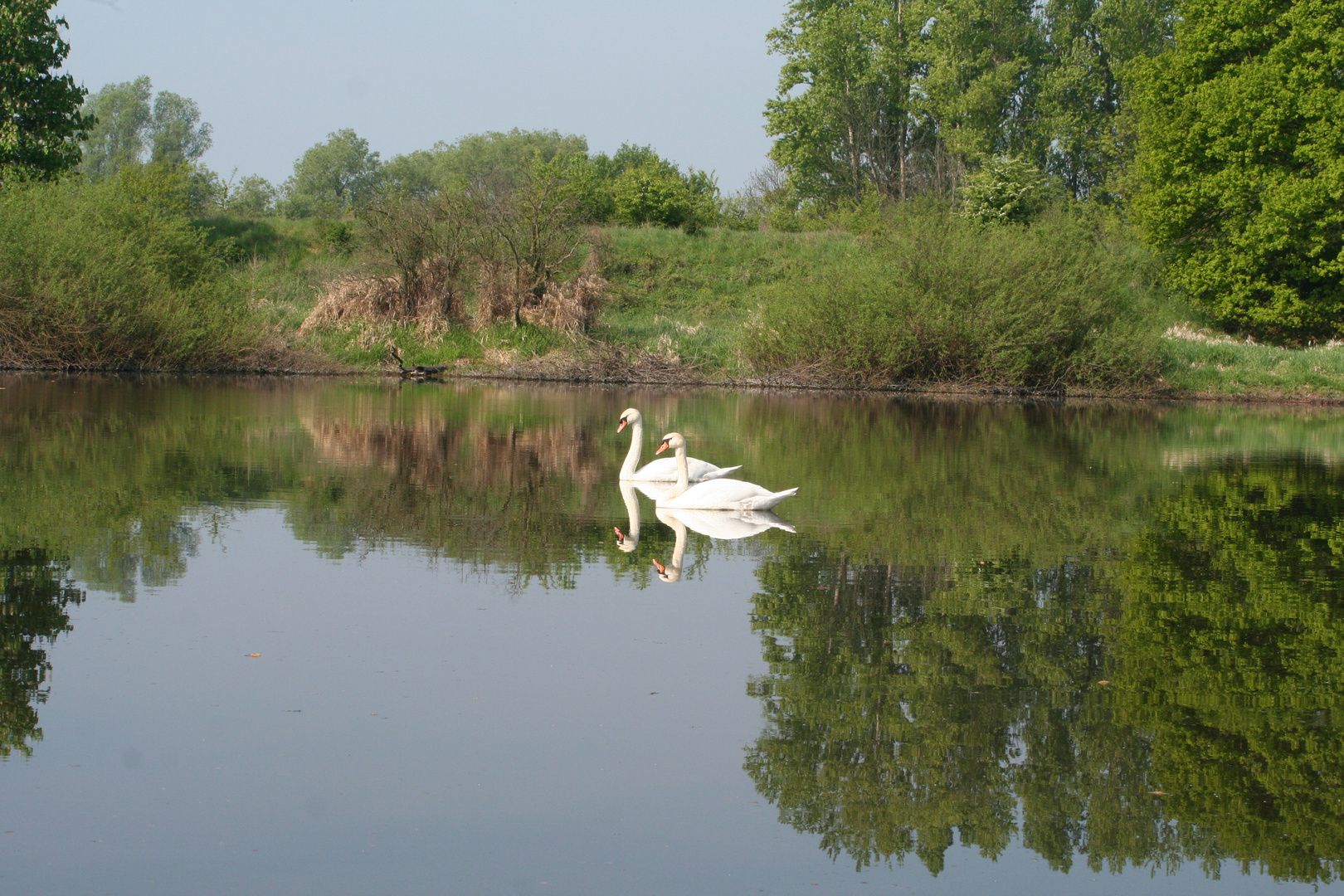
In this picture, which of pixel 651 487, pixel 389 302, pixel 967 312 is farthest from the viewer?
pixel 389 302

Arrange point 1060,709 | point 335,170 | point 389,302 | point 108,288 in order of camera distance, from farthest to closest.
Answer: point 335,170 < point 389,302 < point 108,288 < point 1060,709

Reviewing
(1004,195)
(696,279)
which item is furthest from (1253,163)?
(696,279)

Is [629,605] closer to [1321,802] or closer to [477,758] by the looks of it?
[477,758]

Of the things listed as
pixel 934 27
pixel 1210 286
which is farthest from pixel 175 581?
pixel 934 27

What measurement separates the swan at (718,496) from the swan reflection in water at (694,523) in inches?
3.4

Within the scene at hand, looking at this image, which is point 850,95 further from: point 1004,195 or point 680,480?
point 680,480

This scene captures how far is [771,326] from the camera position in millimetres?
35281

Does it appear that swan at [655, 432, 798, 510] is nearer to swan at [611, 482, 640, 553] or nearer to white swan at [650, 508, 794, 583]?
white swan at [650, 508, 794, 583]

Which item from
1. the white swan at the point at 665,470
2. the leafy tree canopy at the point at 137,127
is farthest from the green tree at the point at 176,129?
the white swan at the point at 665,470

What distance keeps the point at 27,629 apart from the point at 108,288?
2567 cm

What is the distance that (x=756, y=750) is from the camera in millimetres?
5395

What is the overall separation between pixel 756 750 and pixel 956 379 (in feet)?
99.5

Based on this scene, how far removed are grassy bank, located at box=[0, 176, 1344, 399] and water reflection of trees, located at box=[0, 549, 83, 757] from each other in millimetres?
23368

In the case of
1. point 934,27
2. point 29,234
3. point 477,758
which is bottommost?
point 477,758
